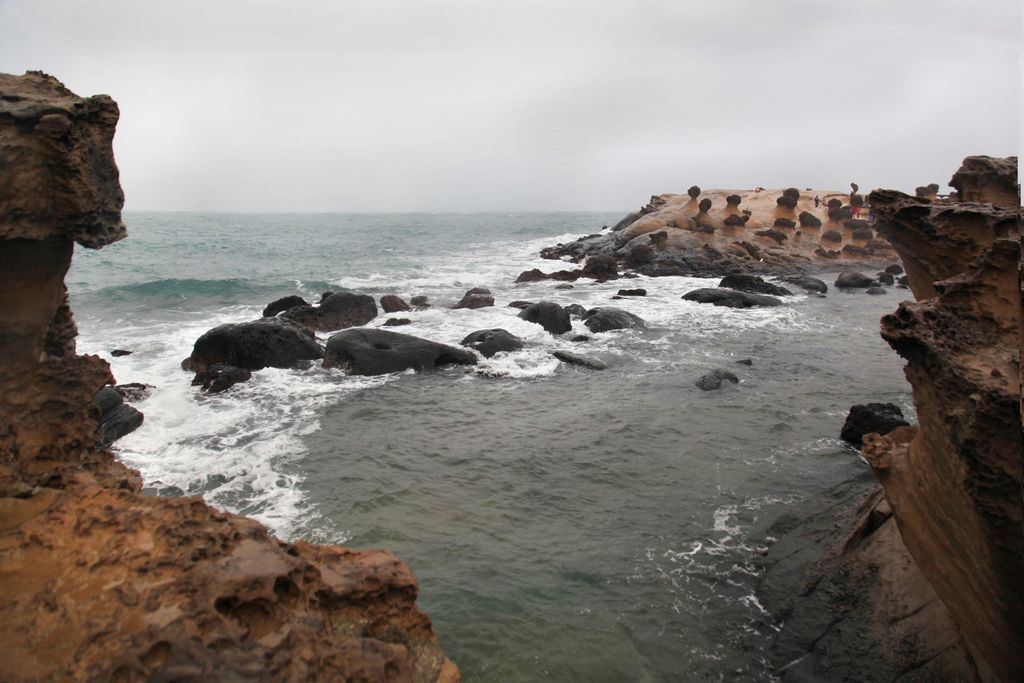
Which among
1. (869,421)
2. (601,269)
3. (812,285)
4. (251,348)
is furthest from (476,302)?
(812,285)

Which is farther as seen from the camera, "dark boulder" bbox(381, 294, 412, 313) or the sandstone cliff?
"dark boulder" bbox(381, 294, 412, 313)

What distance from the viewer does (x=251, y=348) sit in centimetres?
1271

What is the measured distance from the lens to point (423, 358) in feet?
42.4

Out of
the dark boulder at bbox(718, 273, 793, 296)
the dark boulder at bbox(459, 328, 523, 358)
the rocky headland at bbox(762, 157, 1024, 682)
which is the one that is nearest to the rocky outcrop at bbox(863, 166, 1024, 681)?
the rocky headland at bbox(762, 157, 1024, 682)

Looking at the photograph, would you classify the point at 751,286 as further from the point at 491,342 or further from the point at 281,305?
the point at 281,305

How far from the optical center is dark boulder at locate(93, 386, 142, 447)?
899 cm

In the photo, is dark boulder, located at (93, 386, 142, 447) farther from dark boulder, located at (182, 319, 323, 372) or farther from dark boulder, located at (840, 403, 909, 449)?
dark boulder, located at (840, 403, 909, 449)

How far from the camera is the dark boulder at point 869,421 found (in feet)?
26.5

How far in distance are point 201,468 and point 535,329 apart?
9911 mm

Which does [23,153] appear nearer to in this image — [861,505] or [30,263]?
[30,263]

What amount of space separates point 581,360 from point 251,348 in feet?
24.4

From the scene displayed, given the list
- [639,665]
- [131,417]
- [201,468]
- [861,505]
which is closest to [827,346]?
[861,505]

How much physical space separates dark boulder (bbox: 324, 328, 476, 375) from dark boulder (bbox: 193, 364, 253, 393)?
1755 millimetres

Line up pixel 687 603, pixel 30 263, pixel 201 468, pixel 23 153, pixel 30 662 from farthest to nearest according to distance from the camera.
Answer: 1. pixel 201 468
2. pixel 687 603
3. pixel 30 263
4. pixel 23 153
5. pixel 30 662
